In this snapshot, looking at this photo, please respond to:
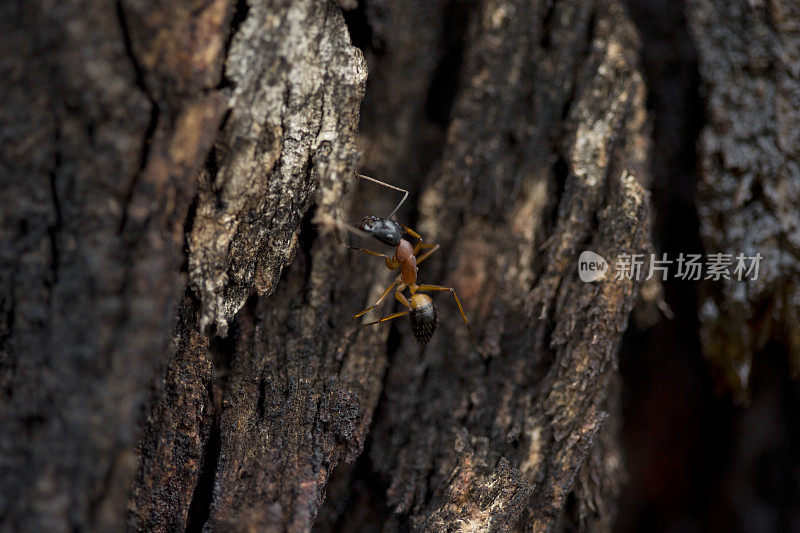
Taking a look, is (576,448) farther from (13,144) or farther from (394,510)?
(13,144)

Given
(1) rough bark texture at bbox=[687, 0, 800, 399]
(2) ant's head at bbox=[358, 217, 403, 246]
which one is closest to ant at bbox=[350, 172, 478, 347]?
(2) ant's head at bbox=[358, 217, 403, 246]

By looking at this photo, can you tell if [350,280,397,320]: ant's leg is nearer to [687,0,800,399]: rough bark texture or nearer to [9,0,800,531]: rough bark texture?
[9,0,800,531]: rough bark texture

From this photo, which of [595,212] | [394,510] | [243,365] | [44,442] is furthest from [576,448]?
[44,442]

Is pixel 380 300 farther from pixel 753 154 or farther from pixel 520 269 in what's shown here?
pixel 753 154

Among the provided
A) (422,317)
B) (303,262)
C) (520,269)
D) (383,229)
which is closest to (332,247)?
(303,262)

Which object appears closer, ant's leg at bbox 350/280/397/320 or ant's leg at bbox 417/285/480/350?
ant's leg at bbox 350/280/397/320

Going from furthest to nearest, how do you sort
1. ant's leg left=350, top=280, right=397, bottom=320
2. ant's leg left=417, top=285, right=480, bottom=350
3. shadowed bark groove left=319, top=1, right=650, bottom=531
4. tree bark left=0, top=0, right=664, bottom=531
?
ant's leg left=417, top=285, right=480, bottom=350
ant's leg left=350, top=280, right=397, bottom=320
shadowed bark groove left=319, top=1, right=650, bottom=531
tree bark left=0, top=0, right=664, bottom=531

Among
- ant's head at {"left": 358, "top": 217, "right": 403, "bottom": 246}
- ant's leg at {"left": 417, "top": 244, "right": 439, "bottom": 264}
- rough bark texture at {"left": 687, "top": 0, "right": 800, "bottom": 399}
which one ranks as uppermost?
rough bark texture at {"left": 687, "top": 0, "right": 800, "bottom": 399}

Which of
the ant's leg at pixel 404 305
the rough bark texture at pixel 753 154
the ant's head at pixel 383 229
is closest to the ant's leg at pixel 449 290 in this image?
the ant's leg at pixel 404 305
